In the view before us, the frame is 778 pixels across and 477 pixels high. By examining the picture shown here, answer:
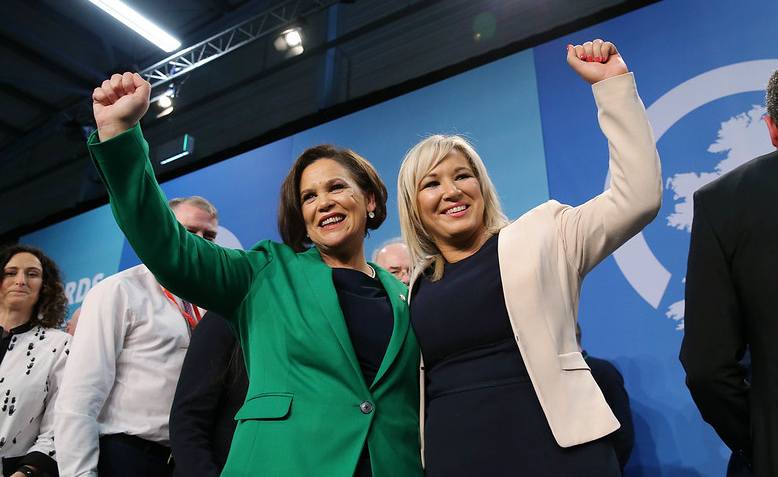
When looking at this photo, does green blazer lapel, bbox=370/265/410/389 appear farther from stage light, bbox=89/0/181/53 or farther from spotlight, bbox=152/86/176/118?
spotlight, bbox=152/86/176/118

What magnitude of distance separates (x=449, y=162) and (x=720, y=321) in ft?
2.27

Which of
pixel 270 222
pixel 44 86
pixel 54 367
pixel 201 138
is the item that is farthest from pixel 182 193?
pixel 44 86

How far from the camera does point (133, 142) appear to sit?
1137mm

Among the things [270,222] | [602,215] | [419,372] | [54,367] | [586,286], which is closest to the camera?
[602,215]

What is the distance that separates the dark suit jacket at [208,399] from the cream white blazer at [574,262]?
65 centimetres

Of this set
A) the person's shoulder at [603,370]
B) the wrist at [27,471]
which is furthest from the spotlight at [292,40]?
the wrist at [27,471]

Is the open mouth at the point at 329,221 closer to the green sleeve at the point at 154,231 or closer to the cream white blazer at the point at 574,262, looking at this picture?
the green sleeve at the point at 154,231

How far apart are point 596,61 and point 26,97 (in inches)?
341

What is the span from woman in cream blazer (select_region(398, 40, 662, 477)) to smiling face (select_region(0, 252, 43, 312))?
1894 millimetres

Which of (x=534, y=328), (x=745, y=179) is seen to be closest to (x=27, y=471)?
(x=534, y=328)

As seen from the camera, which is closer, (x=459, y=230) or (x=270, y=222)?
(x=459, y=230)

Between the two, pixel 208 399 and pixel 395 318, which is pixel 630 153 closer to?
pixel 395 318

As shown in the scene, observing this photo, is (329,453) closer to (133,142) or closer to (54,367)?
(133,142)

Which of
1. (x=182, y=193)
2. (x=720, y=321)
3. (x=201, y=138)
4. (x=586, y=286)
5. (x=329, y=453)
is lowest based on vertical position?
(x=329, y=453)
